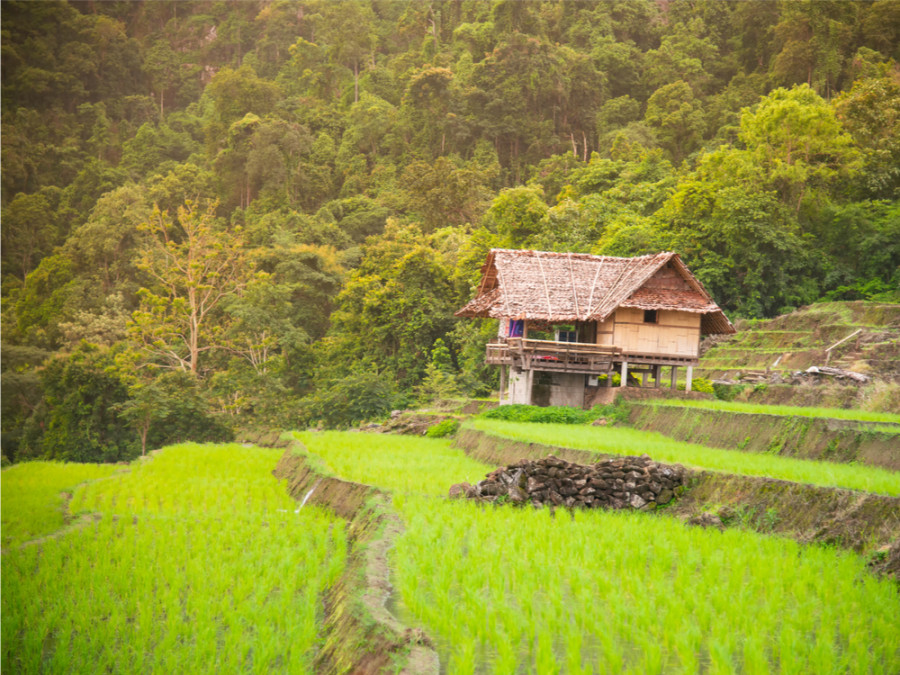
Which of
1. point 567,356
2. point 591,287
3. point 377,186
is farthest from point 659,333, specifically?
point 377,186

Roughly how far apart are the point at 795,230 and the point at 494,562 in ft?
88.2

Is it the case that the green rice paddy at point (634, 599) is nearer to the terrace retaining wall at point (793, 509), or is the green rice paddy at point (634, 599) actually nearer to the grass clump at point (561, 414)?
the terrace retaining wall at point (793, 509)

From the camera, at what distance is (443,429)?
18.2 m

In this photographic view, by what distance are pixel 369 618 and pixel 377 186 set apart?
4294 centimetres

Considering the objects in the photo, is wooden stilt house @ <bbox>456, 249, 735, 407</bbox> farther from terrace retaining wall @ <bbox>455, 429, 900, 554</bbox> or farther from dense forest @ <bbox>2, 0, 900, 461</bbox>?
terrace retaining wall @ <bbox>455, 429, 900, 554</bbox>

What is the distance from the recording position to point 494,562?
5527 millimetres

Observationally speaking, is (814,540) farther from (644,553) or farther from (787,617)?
(787,617)

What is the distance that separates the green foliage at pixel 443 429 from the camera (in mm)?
18109

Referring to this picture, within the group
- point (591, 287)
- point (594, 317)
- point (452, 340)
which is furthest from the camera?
point (452, 340)

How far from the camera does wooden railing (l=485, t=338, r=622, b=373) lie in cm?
1966

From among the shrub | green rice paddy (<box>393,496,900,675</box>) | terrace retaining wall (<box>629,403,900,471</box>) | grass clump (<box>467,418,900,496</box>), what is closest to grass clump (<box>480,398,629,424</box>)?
the shrub

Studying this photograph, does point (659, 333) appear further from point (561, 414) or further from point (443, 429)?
point (443, 429)

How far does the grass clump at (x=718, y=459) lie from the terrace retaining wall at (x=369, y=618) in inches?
152

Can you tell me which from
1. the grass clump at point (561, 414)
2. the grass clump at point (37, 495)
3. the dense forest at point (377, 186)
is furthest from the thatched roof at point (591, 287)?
the grass clump at point (37, 495)
